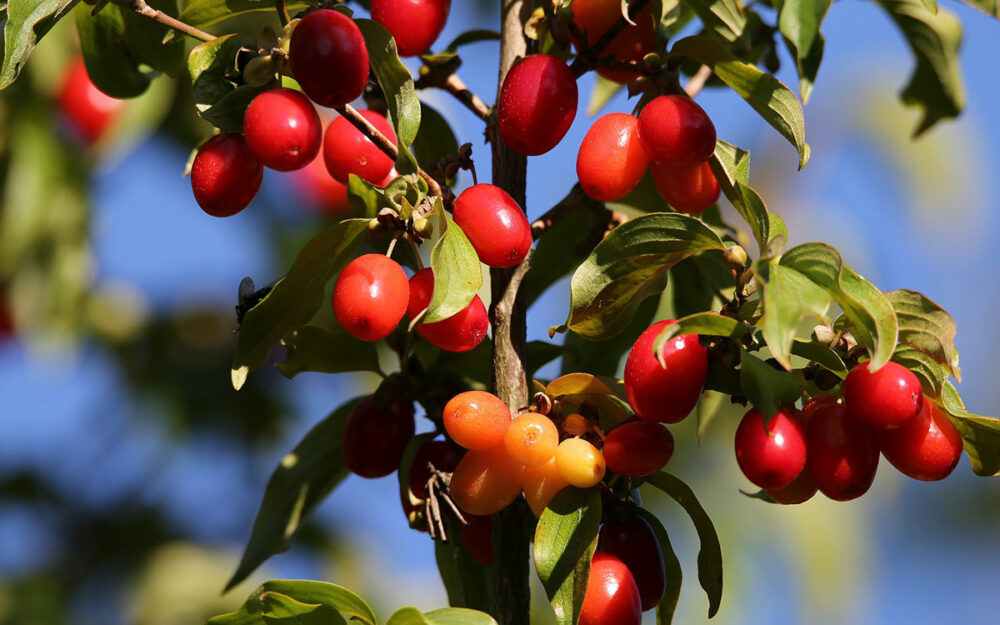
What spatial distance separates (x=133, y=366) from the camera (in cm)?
446

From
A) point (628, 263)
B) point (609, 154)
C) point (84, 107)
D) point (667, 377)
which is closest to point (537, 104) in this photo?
point (609, 154)

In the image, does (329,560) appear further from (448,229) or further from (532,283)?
(448,229)

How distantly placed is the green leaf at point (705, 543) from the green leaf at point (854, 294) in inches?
10.9

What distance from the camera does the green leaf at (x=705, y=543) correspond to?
1.17 metres

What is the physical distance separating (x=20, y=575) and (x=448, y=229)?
3.66m

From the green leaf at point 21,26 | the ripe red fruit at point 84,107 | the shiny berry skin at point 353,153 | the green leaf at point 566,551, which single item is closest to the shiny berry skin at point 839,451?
the green leaf at point 566,551

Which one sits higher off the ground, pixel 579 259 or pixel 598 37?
pixel 598 37

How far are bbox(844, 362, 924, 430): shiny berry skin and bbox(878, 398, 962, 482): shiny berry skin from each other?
0.17 feet

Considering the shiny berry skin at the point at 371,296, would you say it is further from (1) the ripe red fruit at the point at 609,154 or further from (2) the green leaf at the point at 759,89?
(2) the green leaf at the point at 759,89

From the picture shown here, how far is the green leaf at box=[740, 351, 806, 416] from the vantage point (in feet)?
3.34

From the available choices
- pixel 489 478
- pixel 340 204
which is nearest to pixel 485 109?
pixel 489 478

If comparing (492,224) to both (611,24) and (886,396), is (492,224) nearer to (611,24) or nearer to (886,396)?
(611,24)

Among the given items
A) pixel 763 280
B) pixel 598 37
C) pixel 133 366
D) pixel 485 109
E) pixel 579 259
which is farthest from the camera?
pixel 133 366

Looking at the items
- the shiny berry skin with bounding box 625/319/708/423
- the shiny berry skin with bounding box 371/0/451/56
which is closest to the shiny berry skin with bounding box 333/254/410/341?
the shiny berry skin with bounding box 625/319/708/423
